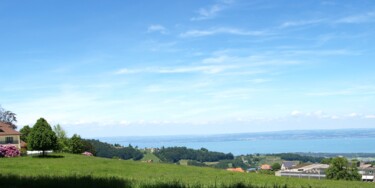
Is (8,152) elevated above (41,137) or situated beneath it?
situated beneath

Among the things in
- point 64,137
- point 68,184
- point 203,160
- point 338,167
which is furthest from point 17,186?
point 203,160

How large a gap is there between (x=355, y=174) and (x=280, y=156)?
112731mm

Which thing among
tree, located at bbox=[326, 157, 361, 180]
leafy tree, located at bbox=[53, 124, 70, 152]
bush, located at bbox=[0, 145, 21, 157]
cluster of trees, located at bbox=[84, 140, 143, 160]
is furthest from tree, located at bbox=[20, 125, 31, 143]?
tree, located at bbox=[326, 157, 361, 180]

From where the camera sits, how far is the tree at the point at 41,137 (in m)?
35.9

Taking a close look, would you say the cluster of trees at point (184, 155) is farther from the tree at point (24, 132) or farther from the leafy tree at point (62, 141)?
the leafy tree at point (62, 141)

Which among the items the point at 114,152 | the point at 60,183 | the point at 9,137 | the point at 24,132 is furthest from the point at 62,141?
the point at 60,183

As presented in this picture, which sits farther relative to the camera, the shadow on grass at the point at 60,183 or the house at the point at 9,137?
the house at the point at 9,137

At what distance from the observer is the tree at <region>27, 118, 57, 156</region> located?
35.9m

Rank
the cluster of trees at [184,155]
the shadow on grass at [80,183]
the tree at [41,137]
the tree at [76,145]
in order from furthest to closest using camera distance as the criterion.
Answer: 1. the cluster of trees at [184,155]
2. the tree at [76,145]
3. the tree at [41,137]
4. the shadow on grass at [80,183]

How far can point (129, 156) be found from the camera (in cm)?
9625

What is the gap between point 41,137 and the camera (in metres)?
36.0

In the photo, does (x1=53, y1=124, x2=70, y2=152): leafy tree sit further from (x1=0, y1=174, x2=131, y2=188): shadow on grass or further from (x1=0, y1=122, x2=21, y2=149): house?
(x1=0, y1=174, x2=131, y2=188): shadow on grass

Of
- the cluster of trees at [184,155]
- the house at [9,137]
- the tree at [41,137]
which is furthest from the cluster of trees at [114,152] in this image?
the tree at [41,137]

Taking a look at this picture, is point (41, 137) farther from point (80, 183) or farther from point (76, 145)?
point (80, 183)
